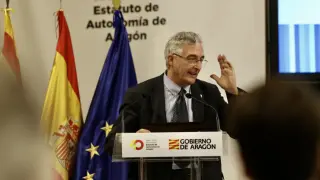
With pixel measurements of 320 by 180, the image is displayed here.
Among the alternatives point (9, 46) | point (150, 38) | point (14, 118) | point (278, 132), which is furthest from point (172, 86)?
point (278, 132)

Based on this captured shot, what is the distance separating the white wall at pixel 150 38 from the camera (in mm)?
4309

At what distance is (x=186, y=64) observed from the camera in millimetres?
3783

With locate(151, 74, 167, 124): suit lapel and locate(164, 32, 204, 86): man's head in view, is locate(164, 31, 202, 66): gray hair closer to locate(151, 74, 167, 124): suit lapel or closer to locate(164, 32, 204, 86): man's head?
locate(164, 32, 204, 86): man's head

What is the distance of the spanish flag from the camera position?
406cm

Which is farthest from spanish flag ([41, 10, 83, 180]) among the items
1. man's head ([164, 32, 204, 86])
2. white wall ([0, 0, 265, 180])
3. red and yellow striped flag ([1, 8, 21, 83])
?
man's head ([164, 32, 204, 86])

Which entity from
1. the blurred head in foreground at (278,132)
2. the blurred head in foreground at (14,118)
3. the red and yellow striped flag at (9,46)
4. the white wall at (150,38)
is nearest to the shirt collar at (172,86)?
the white wall at (150,38)

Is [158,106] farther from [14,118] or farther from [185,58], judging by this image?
[14,118]

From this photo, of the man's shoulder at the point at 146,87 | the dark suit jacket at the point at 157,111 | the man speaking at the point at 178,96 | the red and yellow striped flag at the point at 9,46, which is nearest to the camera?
the dark suit jacket at the point at 157,111

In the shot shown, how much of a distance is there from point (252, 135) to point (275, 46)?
3186 mm

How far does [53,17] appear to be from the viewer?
454cm

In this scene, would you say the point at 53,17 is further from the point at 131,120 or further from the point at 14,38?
the point at 131,120

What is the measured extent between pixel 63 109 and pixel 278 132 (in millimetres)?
3228

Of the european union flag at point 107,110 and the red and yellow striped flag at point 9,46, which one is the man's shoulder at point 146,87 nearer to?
the european union flag at point 107,110

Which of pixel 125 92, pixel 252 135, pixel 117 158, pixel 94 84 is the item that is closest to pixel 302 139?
pixel 252 135
